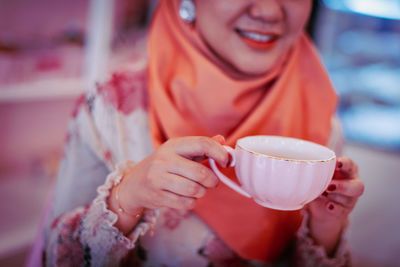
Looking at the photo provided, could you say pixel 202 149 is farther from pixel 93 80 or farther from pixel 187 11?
pixel 93 80

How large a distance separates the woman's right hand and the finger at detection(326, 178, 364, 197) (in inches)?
6.2

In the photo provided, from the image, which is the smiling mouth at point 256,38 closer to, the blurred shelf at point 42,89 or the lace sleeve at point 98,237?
the lace sleeve at point 98,237

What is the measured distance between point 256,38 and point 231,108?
0.46 ft

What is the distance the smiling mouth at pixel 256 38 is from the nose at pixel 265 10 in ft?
0.10

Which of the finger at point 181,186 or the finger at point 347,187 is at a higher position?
the finger at point 181,186

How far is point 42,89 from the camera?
4.74ft

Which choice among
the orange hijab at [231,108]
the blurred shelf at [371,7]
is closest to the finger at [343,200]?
the orange hijab at [231,108]

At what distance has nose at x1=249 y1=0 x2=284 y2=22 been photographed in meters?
0.63

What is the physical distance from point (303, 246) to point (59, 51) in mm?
1305

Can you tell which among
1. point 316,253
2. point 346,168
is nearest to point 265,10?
point 346,168

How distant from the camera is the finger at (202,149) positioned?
47 centimetres

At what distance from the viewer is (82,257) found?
1.96 ft

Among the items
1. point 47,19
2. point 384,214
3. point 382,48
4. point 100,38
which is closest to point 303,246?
point 384,214

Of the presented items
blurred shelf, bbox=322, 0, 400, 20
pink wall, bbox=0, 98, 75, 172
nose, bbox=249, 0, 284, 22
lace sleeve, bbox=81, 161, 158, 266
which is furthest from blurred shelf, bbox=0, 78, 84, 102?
blurred shelf, bbox=322, 0, 400, 20
